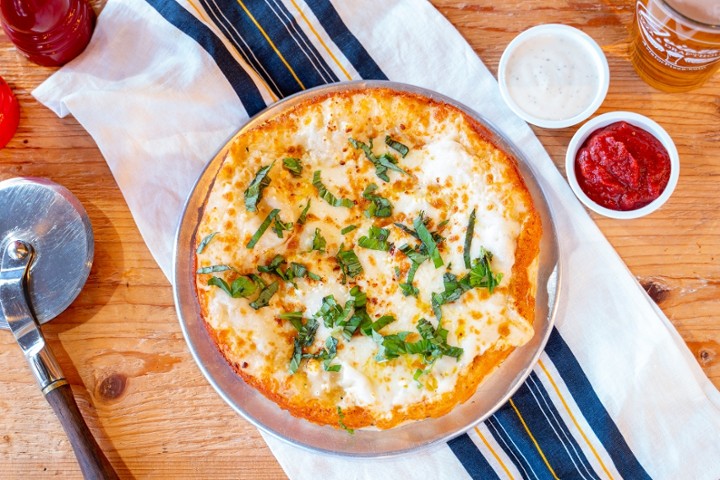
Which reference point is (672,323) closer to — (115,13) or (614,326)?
(614,326)

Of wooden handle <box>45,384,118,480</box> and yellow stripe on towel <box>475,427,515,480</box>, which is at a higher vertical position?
wooden handle <box>45,384,118,480</box>

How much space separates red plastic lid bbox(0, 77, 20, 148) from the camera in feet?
10.3

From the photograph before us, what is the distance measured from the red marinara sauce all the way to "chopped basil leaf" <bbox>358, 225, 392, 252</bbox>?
829 millimetres

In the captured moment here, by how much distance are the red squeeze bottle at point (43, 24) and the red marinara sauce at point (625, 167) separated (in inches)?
81.5

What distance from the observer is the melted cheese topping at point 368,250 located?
105 inches

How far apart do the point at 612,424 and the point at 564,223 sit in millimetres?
805

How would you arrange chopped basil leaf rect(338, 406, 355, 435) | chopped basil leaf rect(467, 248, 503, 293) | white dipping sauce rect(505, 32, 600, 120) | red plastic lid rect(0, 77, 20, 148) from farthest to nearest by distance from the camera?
red plastic lid rect(0, 77, 20, 148)
white dipping sauce rect(505, 32, 600, 120)
chopped basil leaf rect(338, 406, 355, 435)
chopped basil leaf rect(467, 248, 503, 293)

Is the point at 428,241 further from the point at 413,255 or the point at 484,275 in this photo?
the point at 484,275

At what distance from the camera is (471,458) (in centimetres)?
307

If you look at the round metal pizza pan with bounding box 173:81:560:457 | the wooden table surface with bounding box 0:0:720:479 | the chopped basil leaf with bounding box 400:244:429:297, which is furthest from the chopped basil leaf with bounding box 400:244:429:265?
the wooden table surface with bounding box 0:0:720:479

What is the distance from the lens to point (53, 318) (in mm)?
3156

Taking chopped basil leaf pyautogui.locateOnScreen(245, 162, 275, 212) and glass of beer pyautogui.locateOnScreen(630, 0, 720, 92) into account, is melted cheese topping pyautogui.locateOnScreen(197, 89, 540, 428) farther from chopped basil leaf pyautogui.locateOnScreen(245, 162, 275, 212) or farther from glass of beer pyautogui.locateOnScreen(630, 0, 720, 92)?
glass of beer pyautogui.locateOnScreen(630, 0, 720, 92)

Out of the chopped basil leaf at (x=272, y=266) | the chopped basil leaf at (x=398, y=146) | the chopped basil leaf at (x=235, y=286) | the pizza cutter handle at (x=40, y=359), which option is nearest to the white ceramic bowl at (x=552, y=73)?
the chopped basil leaf at (x=398, y=146)

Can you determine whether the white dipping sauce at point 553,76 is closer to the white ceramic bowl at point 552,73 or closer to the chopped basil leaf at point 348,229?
the white ceramic bowl at point 552,73
